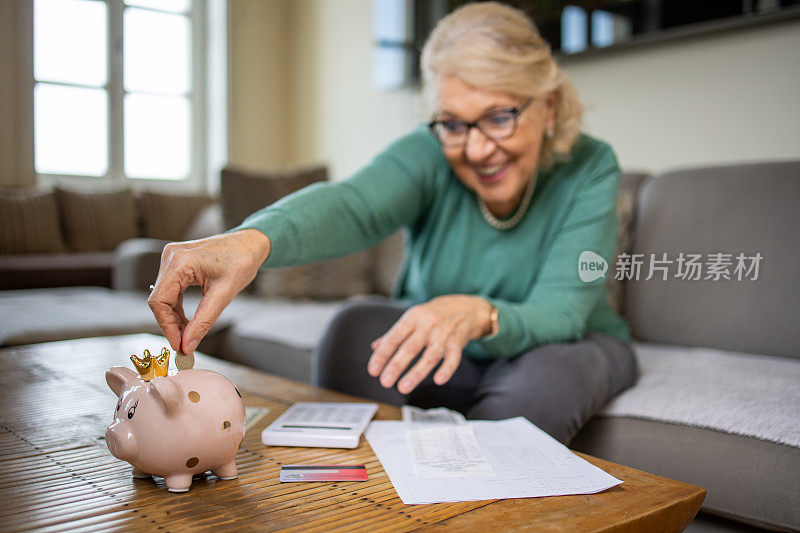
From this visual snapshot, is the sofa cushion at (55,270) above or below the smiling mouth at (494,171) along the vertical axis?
below

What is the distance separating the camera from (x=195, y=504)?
0.52 m

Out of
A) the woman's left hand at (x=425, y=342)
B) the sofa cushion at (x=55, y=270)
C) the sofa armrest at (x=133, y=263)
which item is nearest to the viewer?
the woman's left hand at (x=425, y=342)

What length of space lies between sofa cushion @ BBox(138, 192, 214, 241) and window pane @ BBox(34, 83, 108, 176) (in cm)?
127

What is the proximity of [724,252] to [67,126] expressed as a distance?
1.23m

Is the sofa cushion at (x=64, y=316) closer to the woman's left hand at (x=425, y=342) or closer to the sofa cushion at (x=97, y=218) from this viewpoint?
the sofa cushion at (x=97, y=218)

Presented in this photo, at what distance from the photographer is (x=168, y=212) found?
256cm

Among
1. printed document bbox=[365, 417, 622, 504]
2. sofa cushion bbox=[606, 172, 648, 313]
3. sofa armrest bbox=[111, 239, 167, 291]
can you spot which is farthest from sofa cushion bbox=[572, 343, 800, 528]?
sofa armrest bbox=[111, 239, 167, 291]

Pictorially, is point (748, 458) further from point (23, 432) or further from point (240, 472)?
point (23, 432)

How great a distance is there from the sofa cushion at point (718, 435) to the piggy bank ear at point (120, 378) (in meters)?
0.63

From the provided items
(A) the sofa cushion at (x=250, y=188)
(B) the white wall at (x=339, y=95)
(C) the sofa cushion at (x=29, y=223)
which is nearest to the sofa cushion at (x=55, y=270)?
(C) the sofa cushion at (x=29, y=223)

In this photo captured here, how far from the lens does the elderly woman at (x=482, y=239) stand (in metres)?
0.86

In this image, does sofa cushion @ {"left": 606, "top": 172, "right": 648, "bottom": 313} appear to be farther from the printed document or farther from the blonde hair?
the printed document

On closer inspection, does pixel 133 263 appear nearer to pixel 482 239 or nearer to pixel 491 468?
pixel 482 239

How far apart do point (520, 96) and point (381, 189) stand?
27 cm
